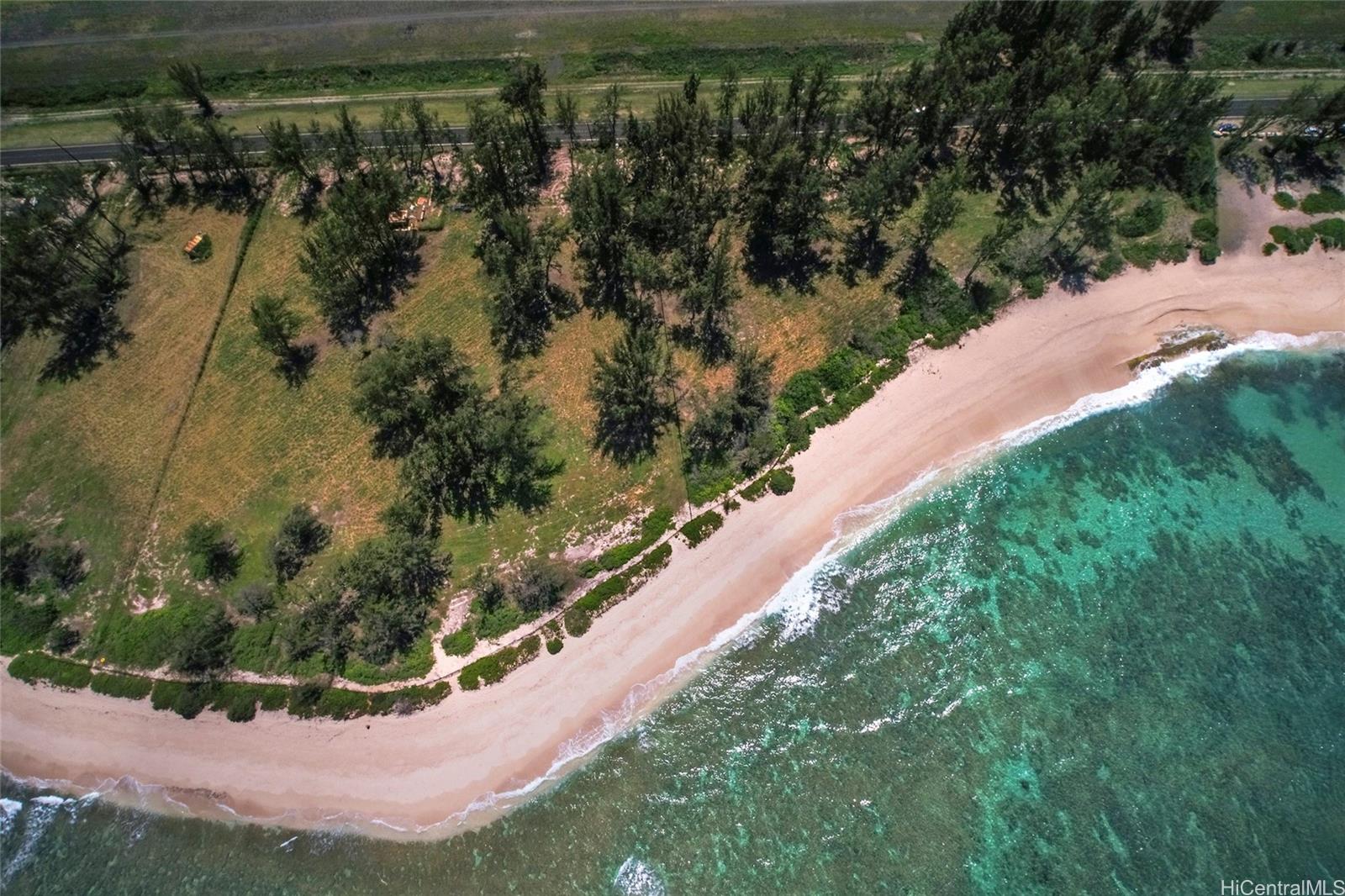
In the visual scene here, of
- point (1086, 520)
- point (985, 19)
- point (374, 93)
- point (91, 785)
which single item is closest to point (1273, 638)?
point (1086, 520)

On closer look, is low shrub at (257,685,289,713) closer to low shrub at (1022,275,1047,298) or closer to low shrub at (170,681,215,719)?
low shrub at (170,681,215,719)

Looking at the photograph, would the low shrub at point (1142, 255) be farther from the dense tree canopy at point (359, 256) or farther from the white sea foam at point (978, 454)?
the dense tree canopy at point (359, 256)

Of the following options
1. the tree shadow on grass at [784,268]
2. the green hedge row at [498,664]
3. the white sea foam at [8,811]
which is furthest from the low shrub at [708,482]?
the white sea foam at [8,811]

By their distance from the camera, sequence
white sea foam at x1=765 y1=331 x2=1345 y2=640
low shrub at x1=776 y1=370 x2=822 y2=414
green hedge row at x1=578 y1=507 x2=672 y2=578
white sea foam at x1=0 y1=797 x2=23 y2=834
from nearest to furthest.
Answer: white sea foam at x1=0 y1=797 x2=23 y2=834, white sea foam at x1=765 y1=331 x2=1345 y2=640, green hedge row at x1=578 y1=507 x2=672 y2=578, low shrub at x1=776 y1=370 x2=822 y2=414

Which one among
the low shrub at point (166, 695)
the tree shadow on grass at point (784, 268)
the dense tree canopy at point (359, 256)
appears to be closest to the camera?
the low shrub at point (166, 695)

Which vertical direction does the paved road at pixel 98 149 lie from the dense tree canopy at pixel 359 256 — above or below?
above

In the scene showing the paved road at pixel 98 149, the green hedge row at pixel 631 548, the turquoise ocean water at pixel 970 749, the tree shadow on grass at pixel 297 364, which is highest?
the paved road at pixel 98 149

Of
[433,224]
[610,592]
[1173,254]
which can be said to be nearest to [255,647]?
[610,592]

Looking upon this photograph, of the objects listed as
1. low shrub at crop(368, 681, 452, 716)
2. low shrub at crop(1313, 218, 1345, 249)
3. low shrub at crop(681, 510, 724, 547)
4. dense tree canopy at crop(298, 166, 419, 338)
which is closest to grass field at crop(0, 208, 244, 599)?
dense tree canopy at crop(298, 166, 419, 338)
